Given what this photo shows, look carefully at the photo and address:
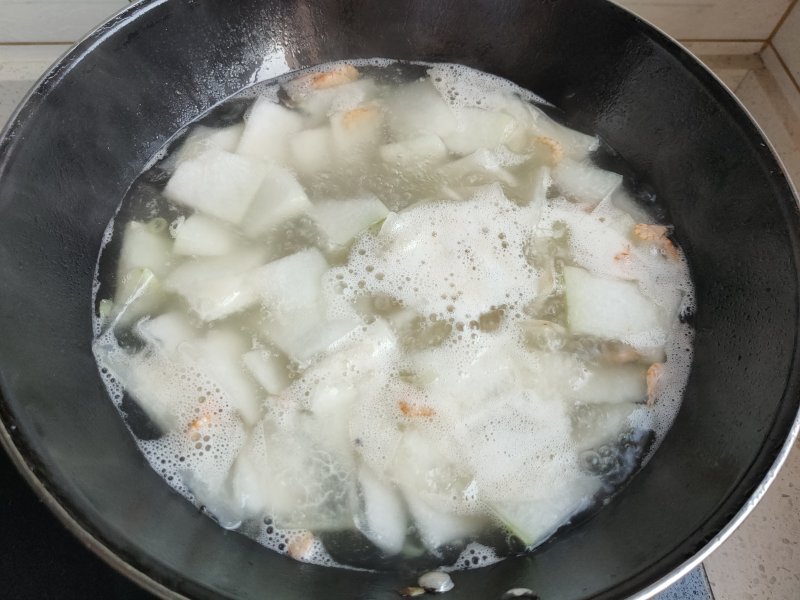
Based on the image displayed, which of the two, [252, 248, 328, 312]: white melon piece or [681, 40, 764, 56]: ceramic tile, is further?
[681, 40, 764, 56]: ceramic tile

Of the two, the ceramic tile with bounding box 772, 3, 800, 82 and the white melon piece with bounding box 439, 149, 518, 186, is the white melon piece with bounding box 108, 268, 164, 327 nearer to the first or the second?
the white melon piece with bounding box 439, 149, 518, 186

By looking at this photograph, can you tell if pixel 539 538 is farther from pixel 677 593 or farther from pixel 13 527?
pixel 13 527

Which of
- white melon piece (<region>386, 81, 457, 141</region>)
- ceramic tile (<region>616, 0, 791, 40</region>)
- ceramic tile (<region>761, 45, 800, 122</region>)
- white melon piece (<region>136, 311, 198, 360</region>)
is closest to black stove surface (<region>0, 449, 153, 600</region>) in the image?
white melon piece (<region>136, 311, 198, 360</region>)

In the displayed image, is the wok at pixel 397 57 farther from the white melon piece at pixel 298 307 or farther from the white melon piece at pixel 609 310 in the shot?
the white melon piece at pixel 298 307

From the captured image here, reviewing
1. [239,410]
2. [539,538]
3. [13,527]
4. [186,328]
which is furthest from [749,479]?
[13,527]

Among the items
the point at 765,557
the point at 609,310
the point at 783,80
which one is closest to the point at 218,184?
the point at 609,310

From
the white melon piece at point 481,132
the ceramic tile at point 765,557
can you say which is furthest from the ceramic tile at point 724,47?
the ceramic tile at point 765,557
